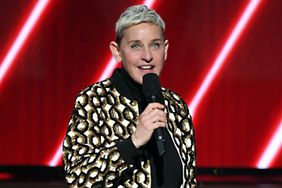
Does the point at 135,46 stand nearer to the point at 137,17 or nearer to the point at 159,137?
the point at 137,17

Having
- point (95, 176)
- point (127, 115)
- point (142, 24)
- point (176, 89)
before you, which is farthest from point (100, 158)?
point (176, 89)

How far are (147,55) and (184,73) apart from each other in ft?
8.09

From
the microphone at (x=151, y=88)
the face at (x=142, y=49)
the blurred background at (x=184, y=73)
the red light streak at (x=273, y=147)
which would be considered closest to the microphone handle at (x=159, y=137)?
the microphone at (x=151, y=88)

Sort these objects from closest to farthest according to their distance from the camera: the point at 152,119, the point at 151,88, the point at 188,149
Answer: the point at 152,119
the point at 151,88
the point at 188,149

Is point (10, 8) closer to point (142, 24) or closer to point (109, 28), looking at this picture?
point (109, 28)

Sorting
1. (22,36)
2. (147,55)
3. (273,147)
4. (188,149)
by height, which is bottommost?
(273,147)

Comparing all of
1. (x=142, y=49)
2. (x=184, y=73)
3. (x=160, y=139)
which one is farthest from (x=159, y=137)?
(x=184, y=73)

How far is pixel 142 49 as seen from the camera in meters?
1.25

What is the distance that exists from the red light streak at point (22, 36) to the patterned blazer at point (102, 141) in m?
2.54

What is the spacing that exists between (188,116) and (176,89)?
229cm

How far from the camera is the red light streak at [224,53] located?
3.66m

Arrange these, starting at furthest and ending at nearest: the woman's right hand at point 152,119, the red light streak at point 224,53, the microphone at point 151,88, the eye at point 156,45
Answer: the red light streak at point 224,53 < the eye at point 156,45 < the microphone at point 151,88 < the woman's right hand at point 152,119

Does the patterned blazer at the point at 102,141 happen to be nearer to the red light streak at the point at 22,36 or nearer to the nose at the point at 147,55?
the nose at the point at 147,55

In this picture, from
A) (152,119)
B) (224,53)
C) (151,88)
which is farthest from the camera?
(224,53)
